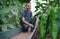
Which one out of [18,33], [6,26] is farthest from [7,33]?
[18,33]

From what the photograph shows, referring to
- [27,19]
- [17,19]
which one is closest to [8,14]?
[17,19]

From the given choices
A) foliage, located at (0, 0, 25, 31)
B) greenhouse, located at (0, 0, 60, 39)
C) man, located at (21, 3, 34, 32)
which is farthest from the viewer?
man, located at (21, 3, 34, 32)

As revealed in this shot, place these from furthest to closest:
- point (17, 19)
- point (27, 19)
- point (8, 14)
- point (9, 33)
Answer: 1. point (27, 19)
2. point (17, 19)
3. point (9, 33)
4. point (8, 14)

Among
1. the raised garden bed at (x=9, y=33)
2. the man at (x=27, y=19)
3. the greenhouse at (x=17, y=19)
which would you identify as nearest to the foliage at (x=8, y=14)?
the greenhouse at (x=17, y=19)

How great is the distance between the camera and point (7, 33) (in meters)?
4.76

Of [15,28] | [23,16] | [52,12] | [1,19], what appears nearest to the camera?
[52,12]

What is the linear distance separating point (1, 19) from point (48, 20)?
331 cm

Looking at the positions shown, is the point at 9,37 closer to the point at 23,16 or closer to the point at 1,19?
the point at 1,19

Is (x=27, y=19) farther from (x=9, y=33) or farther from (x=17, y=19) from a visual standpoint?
(x=9, y=33)

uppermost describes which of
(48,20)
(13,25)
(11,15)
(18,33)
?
(48,20)

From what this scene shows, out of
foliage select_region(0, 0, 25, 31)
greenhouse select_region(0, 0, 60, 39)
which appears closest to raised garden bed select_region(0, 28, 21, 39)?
greenhouse select_region(0, 0, 60, 39)

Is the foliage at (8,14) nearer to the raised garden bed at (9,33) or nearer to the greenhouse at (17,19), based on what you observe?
the greenhouse at (17,19)

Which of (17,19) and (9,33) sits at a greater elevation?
(17,19)

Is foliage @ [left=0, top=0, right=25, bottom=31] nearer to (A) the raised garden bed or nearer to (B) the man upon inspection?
(A) the raised garden bed
